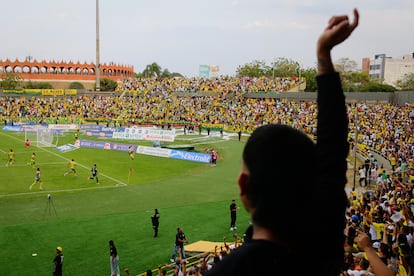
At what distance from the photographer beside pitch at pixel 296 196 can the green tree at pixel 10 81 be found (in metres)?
103

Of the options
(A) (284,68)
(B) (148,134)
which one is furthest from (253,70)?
(B) (148,134)

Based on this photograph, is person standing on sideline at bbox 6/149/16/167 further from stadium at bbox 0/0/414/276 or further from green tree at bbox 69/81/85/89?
green tree at bbox 69/81/85/89

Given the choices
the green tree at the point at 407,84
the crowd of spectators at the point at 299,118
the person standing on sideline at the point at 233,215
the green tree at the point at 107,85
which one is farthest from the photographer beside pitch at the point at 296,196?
the green tree at the point at 107,85

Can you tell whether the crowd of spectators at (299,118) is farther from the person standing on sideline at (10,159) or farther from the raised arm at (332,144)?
the person standing on sideline at (10,159)

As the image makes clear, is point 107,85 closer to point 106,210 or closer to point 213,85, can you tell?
point 213,85

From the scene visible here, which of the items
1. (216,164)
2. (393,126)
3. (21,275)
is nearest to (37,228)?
(21,275)

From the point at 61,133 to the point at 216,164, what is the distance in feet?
89.7

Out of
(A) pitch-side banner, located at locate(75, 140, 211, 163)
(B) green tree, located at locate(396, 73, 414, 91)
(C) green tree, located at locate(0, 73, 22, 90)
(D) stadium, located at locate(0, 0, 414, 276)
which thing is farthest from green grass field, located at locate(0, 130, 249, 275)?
(C) green tree, located at locate(0, 73, 22, 90)

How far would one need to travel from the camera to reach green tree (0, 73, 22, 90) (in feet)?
308

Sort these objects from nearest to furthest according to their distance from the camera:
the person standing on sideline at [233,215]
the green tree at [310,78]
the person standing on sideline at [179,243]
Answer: the person standing on sideline at [179,243], the person standing on sideline at [233,215], the green tree at [310,78]

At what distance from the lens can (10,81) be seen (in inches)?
3730

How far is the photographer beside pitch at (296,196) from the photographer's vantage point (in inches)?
59.5

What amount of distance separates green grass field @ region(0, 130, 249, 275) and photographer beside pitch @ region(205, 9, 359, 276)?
1463cm

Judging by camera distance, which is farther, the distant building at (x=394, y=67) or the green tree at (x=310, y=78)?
the distant building at (x=394, y=67)
